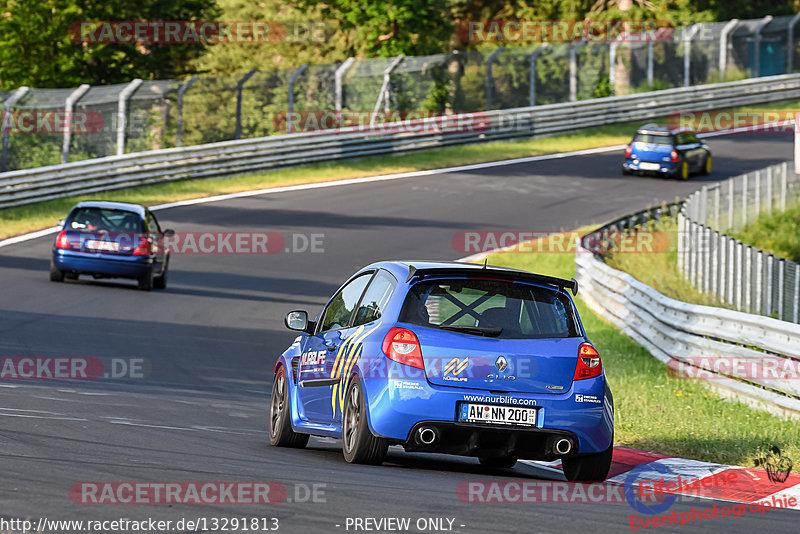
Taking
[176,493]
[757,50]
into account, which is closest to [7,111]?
[176,493]

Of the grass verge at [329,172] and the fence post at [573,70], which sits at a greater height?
the fence post at [573,70]

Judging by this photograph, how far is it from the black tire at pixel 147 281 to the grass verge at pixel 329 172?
682cm

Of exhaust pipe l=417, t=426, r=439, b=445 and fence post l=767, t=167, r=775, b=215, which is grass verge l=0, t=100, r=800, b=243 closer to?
fence post l=767, t=167, r=775, b=215

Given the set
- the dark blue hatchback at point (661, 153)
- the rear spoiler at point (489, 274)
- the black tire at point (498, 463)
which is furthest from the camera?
the dark blue hatchback at point (661, 153)

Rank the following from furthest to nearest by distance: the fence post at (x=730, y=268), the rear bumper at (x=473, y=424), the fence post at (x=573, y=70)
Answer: the fence post at (x=573, y=70), the fence post at (x=730, y=268), the rear bumper at (x=473, y=424)

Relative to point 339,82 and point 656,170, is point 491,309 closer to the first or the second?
point 656,170

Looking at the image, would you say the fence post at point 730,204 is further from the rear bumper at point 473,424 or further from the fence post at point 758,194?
the rear bumper at point 473,424

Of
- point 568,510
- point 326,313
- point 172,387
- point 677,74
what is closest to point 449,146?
point 677,74

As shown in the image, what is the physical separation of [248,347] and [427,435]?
34.8 ft

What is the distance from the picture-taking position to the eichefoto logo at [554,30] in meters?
59.1

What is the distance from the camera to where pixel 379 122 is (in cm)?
4241

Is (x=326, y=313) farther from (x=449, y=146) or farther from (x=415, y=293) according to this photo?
(x=449, y=146)

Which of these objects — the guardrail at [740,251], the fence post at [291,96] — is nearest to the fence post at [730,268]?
the guardrail at [740,251]

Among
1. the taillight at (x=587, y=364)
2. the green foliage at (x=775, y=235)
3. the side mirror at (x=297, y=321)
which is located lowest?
the green foliage at (x=775, y=235)
